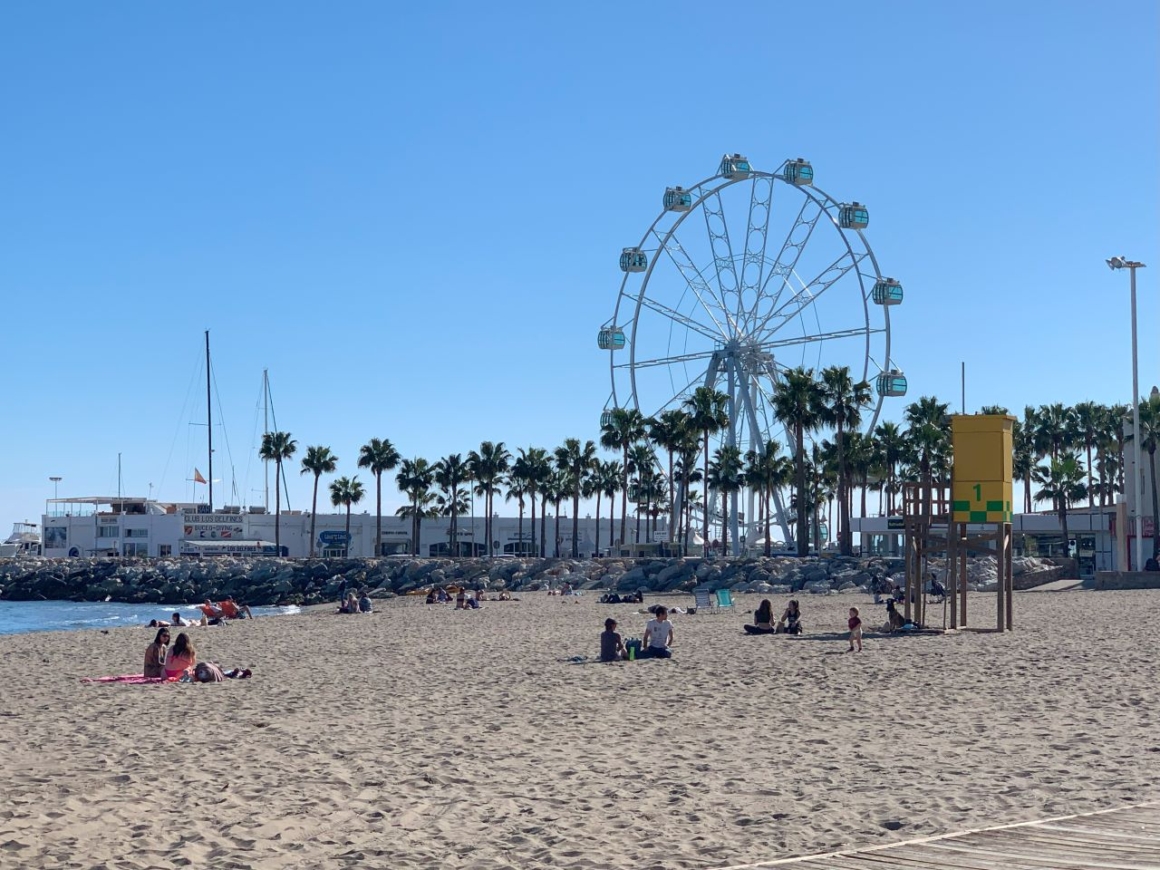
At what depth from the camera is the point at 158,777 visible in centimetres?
984

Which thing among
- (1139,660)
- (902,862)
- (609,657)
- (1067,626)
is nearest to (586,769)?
(902,862)

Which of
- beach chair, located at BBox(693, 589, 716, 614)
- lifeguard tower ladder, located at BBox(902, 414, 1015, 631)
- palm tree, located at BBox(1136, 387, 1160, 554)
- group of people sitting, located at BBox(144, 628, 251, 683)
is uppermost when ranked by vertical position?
palm tree, located at BBox(1136, 387, 1160, 554)

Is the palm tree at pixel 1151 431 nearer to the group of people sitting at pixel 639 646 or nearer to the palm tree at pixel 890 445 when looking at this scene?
the palm tree at pixel 890 445

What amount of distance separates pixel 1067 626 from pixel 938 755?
14155mm

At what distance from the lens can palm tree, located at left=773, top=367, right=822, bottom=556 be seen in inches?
2194

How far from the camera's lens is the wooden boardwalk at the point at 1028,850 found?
21.3 ft

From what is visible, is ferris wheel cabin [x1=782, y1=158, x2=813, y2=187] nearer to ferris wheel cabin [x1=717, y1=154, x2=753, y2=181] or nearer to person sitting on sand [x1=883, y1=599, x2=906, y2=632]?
ferris wheel cabin [x1=717, y1=154, x2=753, y2=181]

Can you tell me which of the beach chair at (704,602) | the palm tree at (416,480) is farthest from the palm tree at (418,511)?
the beach chair at (704,602)

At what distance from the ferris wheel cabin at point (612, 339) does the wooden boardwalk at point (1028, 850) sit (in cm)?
4908

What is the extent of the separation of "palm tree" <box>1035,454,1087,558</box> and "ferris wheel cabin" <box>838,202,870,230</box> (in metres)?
14.6

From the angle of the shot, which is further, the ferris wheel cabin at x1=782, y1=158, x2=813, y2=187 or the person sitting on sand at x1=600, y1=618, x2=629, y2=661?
the ferris wheel cabin at x1=782, y1=158, x2=813, y2=187

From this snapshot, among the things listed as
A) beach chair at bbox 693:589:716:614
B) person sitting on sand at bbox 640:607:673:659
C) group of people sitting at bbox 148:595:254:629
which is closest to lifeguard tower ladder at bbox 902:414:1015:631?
person sitting on sand at bbox 640:607:673:659

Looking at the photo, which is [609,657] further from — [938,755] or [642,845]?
[642,845]

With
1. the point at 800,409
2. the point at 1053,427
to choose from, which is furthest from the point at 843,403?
the point at 1053,427
